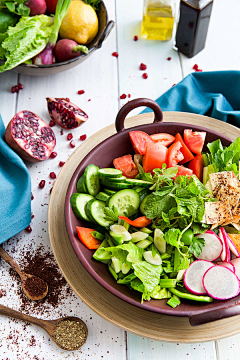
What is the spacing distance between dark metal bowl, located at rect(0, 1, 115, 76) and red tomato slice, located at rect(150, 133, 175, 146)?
995 millimetres

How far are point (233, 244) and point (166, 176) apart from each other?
20.6 inches

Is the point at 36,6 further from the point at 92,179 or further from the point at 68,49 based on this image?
the point at 92,179

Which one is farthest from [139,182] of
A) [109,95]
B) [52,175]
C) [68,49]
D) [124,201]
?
[68,49]

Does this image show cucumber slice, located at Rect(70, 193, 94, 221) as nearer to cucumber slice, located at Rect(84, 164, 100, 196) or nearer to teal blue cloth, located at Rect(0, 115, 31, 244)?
cucumber slice, located at Rect(84, 164, 100, 196)

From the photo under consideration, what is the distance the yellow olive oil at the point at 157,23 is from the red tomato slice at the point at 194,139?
4.55 ft

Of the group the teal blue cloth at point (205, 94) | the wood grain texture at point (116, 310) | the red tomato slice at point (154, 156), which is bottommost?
the wood grain texture at point (116, 310)

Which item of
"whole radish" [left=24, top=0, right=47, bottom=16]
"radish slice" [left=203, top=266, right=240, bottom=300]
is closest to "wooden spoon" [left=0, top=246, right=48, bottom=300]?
"radish slice" [left=203, top=266, right=240, bottom=300]

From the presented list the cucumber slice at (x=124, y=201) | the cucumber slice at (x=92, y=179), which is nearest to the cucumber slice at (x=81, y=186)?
the cucumber slice at (x=92, y=179)

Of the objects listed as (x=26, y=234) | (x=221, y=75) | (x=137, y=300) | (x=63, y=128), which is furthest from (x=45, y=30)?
(x=137, y=300)

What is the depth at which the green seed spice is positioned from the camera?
208cm

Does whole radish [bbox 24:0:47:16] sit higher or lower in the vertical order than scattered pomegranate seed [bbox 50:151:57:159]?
higher

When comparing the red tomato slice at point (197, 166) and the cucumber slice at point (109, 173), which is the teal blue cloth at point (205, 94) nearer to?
the red tomato slice at point (197, 166)

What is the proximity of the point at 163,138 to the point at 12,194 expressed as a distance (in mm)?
1046

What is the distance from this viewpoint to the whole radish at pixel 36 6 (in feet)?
9.56
